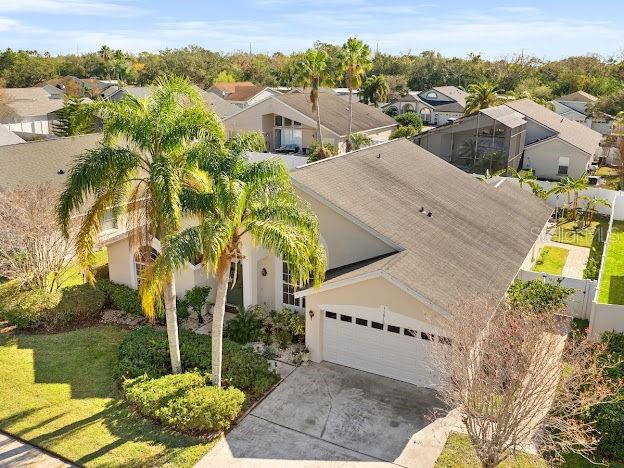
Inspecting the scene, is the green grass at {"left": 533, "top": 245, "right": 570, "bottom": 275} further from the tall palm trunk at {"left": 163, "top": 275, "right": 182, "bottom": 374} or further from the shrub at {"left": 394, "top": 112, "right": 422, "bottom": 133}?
the shrub at {"left": 394, "top": 112, "right": 422, "bottom": 133}

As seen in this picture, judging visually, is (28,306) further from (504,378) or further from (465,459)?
(504,378)

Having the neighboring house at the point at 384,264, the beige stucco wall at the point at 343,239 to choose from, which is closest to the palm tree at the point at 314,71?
the neighboring house at the point at 384,264

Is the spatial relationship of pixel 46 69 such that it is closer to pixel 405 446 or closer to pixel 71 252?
pixel 71 252

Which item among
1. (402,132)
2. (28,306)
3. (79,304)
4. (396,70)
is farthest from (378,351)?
(396,70)

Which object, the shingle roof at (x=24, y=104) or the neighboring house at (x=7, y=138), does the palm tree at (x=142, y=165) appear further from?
the shingle roof at (x=24, y=104)

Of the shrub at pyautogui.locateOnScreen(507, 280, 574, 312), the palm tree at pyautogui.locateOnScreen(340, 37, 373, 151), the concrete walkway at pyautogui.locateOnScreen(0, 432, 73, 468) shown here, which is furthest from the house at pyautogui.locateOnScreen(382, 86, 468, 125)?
the concrete walkway at pyautogui.locateOnScreen(0, 432, 73, 468)

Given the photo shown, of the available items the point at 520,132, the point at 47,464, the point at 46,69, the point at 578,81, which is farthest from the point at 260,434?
the point at 46,69
